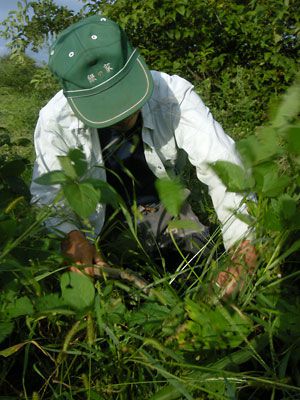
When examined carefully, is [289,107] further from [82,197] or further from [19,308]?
[19,308]

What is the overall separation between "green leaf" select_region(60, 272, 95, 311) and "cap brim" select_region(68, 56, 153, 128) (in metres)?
0.70

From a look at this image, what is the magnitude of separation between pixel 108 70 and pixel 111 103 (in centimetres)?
11

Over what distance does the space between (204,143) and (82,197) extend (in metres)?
0.87

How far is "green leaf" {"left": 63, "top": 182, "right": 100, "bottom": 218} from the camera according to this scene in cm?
93

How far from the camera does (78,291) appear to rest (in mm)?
1039

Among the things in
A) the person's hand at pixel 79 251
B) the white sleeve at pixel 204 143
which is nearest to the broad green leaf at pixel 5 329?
the person's hand at pixel 79 251

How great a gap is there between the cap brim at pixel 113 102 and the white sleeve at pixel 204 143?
232 mm

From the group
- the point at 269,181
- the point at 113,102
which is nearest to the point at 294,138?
the point at 269,181

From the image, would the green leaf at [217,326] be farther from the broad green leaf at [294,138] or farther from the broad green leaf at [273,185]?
the broad green leaf at [294,138]

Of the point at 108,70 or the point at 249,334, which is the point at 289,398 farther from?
the point at 108,70

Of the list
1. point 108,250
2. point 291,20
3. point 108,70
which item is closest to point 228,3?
point 291,20

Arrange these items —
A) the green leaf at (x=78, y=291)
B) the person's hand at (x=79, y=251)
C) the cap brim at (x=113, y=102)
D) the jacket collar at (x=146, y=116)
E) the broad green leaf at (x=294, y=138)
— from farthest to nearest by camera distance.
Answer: the jacket collar at (x=146, y=116) → the cap brim at (x=113, y=102) → the person's hand at (x=79, y=251) → the green leaf at (x=78, y=291) → the broad green leaf at (x=294, y=138)

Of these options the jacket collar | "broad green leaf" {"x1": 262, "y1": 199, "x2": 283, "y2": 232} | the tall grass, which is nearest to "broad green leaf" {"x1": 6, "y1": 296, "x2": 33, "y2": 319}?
the tall grass

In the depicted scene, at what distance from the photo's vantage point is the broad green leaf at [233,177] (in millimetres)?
985
